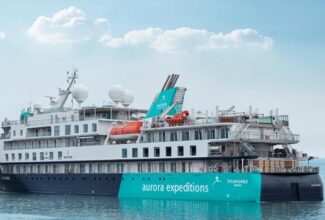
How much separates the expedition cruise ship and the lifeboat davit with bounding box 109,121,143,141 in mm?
93

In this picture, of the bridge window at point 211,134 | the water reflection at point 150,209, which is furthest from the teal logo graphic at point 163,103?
the water reflection at point 150,209

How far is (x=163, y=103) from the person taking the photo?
6209 centimetres

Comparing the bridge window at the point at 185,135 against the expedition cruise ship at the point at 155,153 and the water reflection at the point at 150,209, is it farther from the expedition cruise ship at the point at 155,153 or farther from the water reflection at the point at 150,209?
the water reflection at the point at 150,209

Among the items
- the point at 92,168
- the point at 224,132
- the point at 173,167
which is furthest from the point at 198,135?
the point at 92,168

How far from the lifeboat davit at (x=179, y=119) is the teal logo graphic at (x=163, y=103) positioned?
253 centimetres

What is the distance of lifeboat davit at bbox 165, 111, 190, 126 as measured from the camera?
5859 centimetres

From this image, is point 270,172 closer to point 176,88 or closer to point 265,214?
point 265,214

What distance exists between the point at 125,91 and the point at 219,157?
1794cm

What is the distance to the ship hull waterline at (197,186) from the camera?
2062 inches

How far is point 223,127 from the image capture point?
54969 millimetres

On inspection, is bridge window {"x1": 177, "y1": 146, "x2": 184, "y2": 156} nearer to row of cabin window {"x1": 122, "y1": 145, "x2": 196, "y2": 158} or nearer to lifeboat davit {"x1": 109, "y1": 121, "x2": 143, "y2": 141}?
row of cabin window {"x1": 122, "y1": 145, "x2": 196, "y2": 158}

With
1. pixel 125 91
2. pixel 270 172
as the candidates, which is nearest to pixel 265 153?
pixel 270 172

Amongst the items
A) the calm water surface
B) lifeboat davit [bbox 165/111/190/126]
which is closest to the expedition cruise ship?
lifeboat davit [bbox 165/111/190/126]

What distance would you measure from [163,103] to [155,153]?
507cm
